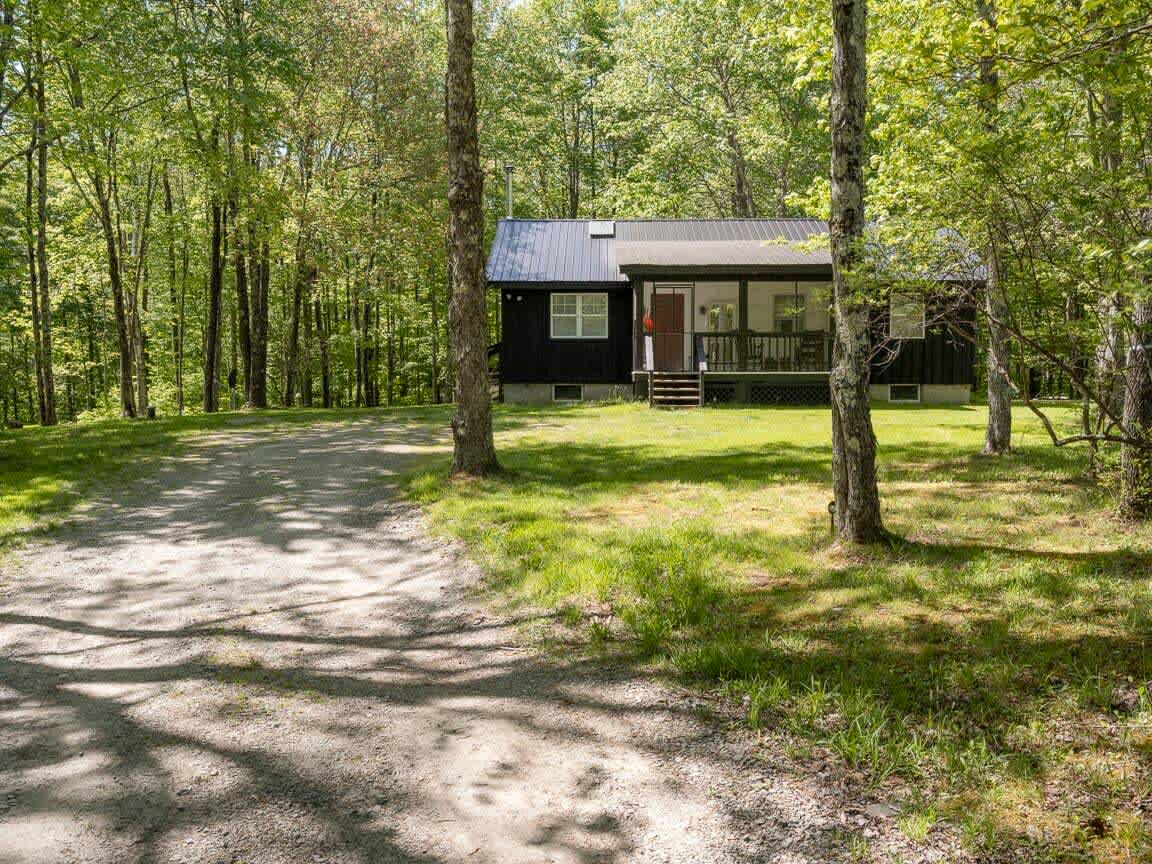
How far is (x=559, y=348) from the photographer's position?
22484 mm

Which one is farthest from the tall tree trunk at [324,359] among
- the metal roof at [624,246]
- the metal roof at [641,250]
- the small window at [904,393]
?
the small window at [904,393]

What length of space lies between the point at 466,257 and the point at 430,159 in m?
17.4

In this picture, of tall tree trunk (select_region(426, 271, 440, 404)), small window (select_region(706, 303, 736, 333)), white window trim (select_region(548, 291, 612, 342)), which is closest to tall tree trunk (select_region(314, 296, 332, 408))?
tall tree trunk (select_region(426, 271, 440, 404))

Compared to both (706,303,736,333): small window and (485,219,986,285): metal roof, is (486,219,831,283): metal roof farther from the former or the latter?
(706,303,736,333): small window

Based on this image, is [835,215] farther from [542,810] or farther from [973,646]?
[542,810]

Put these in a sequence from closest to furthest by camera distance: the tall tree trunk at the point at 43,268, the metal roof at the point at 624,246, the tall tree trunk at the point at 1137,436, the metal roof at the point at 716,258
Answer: the tall tree trunk at the point at 1137,436 → the tall tree trunk at the point at 43,268 → the metal roof at the point at 716,258 → the metal roof at the point at 624,246

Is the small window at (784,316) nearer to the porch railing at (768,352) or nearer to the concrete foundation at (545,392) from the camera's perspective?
the porch railing at (768,352)

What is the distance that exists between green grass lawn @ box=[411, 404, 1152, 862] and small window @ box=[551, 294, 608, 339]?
42.2 feet

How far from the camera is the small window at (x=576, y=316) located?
73.8 feet

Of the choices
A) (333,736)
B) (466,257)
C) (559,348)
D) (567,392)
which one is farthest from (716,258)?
(333,736)

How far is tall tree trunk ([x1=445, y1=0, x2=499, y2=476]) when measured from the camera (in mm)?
8719

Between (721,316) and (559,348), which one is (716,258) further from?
(559,348)

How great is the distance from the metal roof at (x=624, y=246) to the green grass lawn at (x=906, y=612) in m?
11.5

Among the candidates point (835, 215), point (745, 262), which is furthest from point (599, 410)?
point (835, 215)
